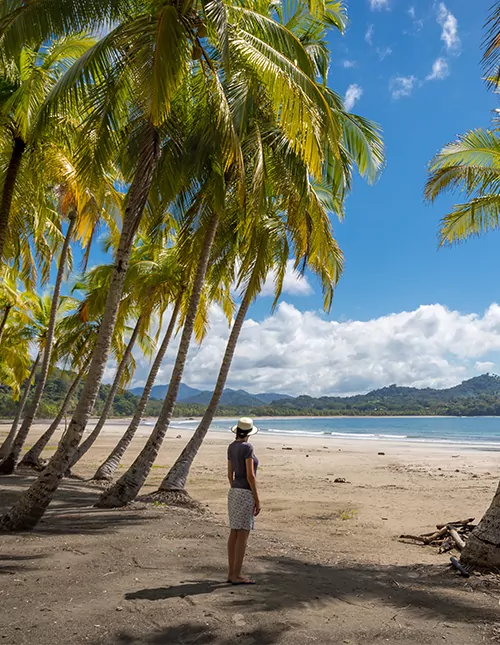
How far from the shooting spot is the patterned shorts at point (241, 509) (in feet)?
16.5

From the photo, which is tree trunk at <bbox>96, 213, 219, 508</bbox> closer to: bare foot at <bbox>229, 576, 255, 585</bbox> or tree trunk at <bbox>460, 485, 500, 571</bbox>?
bare foot at <bbox>229, 576, 255, 585</bbox>

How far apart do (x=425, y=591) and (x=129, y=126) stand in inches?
317

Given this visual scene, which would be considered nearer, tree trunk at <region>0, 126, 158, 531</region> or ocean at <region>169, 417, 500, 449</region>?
tree trunk at <region>0, 126, 158, 531</region>

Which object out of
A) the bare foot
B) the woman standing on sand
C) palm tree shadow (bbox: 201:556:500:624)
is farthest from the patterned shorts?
palm tree shadow (bbox: 201:556:500:624)

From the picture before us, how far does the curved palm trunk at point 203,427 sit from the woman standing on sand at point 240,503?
19.8ft

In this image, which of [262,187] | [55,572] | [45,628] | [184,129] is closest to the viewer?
[45,628]

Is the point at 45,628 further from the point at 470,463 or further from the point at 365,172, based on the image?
the point at 470,463

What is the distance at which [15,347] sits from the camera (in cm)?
2461

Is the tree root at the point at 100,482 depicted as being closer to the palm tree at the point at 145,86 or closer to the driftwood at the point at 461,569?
the palm tree at the point at 145,86

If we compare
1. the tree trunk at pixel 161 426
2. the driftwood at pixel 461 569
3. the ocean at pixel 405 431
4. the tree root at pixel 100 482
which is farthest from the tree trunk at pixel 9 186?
the ocean at pixel 405 431

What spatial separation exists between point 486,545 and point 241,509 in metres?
2.93

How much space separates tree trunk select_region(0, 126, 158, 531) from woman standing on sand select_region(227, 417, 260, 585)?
106 inches

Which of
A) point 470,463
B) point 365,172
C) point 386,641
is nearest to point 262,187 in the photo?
point 365,172

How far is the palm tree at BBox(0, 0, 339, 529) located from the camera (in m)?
6.83
